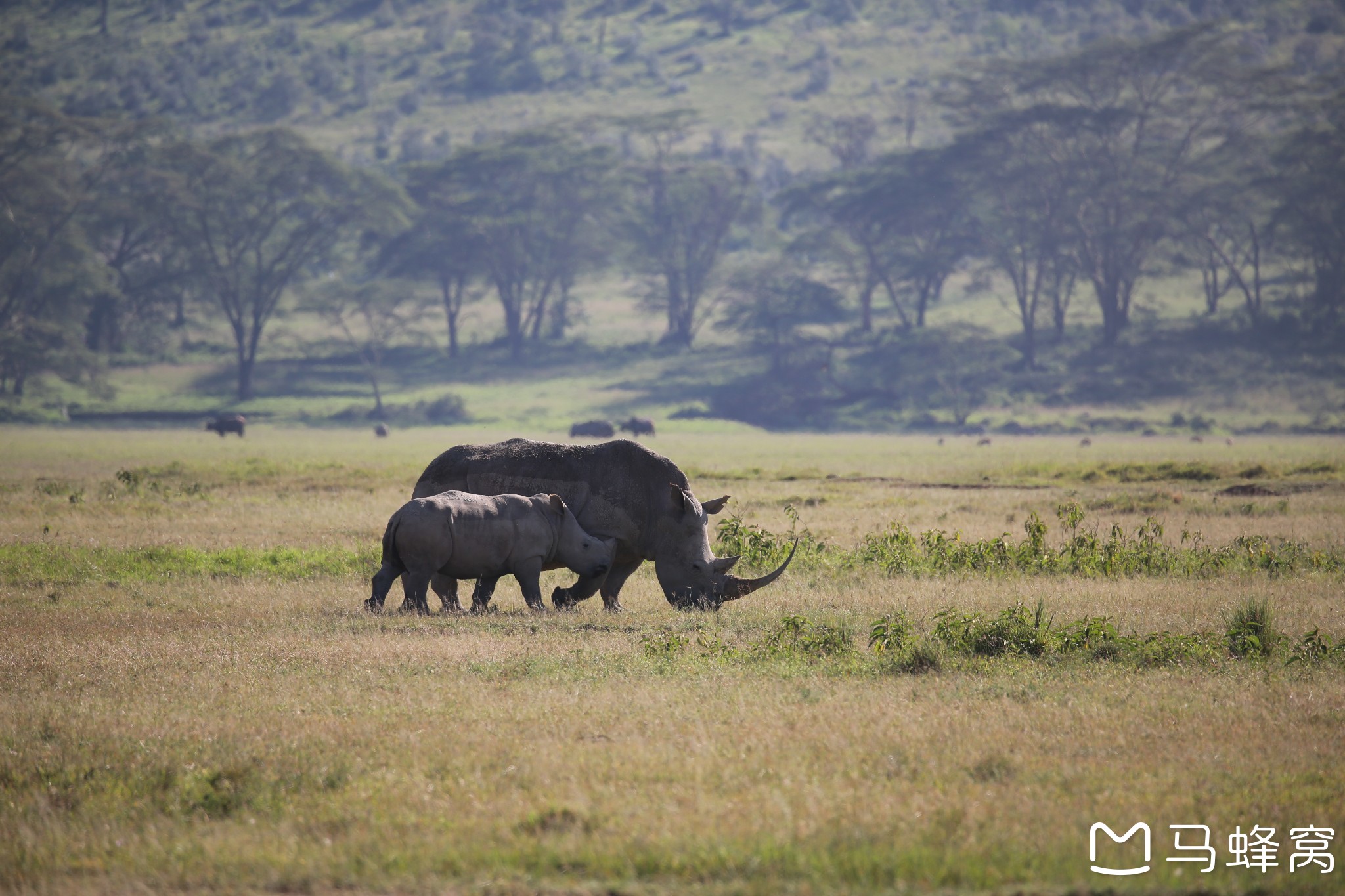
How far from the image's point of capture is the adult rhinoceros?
13031 mm

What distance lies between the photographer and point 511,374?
78.7 metres

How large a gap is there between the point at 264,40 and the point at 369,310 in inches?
4119

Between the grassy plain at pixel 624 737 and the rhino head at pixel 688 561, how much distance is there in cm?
28

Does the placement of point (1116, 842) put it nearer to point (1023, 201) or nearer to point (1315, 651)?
point (1315, 651)

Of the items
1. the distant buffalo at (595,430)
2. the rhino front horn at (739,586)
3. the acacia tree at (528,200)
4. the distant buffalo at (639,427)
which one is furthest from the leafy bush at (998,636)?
the acacia tree at (528,200)

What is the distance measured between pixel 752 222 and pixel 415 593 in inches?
2855

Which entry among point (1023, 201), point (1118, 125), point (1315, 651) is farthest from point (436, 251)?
point (1315, 651)

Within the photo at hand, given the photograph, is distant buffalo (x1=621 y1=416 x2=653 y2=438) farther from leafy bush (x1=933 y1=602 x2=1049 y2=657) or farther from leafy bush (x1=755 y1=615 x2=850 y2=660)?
leafy bush (x1=933 y1=602 x2=1049 y2=657)

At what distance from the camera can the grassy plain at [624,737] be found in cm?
594

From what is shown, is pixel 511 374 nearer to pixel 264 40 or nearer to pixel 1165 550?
pixel 1165 550

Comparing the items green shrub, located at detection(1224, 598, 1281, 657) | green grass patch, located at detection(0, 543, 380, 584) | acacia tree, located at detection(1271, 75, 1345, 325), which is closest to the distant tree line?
acacia tree, located at detection(1271, 75, 1345, 325)

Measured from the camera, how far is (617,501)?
44.1ft

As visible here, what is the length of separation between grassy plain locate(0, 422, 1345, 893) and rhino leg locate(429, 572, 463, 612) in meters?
0.61

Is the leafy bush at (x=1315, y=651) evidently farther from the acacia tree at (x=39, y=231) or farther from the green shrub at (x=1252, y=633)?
the acacia tree at (x=39, y=231)
